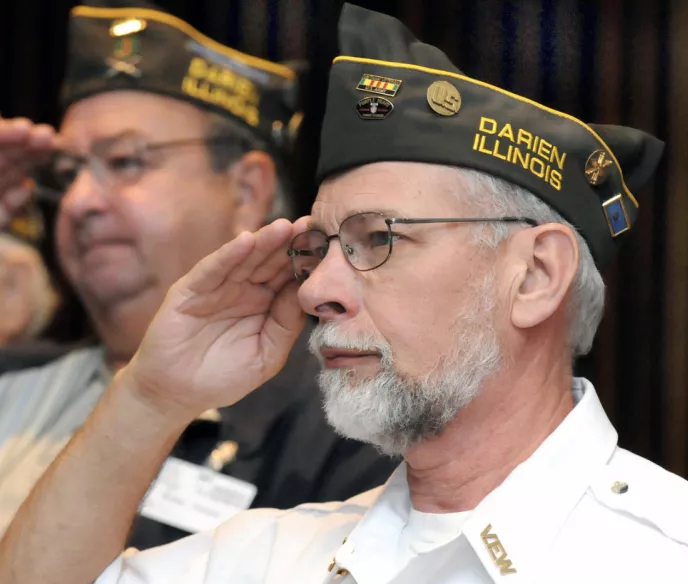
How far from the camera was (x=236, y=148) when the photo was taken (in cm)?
279

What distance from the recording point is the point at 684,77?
7.38ft

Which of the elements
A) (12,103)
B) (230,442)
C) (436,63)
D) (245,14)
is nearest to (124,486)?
(230,442)

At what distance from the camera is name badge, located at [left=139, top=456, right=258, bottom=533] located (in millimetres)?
2270

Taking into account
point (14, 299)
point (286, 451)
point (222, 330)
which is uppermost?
point (222, 330)

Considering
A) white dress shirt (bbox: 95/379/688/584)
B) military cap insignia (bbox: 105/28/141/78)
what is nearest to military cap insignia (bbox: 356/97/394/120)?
white dress shirt (bbox: 95/379/688/584)

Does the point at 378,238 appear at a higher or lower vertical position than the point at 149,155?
higher

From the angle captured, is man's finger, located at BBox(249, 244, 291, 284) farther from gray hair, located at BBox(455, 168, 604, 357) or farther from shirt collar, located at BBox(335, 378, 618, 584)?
shirt collar, located at BBox(335, 378, 618, 584)

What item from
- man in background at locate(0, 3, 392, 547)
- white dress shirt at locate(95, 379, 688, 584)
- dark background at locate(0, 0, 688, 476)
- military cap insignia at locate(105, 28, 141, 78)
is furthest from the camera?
military cap insignia at locate(105, 28, 141, 78)

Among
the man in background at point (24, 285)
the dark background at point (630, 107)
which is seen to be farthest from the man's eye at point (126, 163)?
the dark background at point (630, 107)

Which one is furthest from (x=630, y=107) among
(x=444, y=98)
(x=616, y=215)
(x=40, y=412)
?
(x=40, y=412)

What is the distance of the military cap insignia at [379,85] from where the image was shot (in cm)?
→ 172

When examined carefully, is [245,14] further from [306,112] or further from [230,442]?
[230,442]

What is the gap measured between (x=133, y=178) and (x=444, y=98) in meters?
1.20

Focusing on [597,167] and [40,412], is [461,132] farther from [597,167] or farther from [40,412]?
[40,412]
